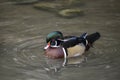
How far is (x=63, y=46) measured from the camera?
798 centimetres

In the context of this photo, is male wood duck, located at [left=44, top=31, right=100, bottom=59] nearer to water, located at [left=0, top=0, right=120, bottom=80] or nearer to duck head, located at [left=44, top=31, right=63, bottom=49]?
duck head, located at [left=44, top=31, right=63, bottom=49]

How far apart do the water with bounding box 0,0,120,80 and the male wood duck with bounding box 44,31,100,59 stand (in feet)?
0.50

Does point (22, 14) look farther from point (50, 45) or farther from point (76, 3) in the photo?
point (50, 45)

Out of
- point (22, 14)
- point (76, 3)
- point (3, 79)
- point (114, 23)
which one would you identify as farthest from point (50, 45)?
point (76, 3)

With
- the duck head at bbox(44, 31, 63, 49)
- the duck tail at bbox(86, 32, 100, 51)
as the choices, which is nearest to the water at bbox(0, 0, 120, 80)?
the duck tail at bbox(86, 32, 100, 51)

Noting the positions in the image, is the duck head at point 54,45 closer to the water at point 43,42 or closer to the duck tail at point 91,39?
the water at point 43,42

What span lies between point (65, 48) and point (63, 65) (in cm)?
47

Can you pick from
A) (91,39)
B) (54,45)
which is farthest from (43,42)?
(91,39)

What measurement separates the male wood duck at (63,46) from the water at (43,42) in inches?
6.0

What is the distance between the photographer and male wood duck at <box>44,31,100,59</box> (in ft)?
26.2

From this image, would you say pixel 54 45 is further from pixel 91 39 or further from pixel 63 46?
pixel 91 39

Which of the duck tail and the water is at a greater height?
the duck tail

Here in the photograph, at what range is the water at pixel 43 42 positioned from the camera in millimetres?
7227

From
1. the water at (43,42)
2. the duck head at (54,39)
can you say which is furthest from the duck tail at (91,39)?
the duck head at (54,39)
